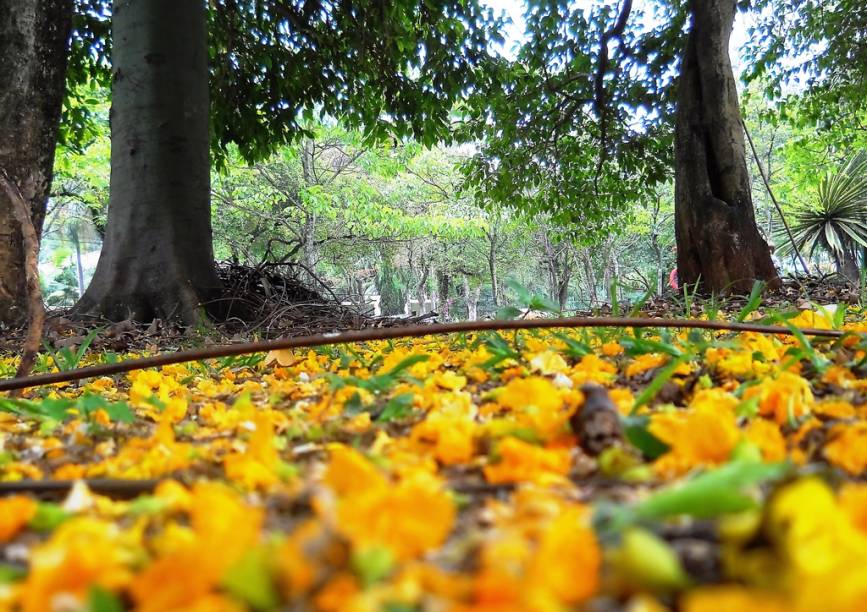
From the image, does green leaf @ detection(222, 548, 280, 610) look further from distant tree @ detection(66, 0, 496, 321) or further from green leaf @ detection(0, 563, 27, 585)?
distant tree @ detection(66, 0, 496, 321)

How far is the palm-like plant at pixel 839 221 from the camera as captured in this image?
9.07 metres

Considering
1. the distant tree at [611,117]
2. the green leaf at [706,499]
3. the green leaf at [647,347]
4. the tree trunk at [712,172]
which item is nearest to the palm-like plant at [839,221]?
the distant tree at [611,117]

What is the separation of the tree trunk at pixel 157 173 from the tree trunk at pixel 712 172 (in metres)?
2.80

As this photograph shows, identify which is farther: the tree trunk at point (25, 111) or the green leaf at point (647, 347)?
the tree trunk at point (25, 111)

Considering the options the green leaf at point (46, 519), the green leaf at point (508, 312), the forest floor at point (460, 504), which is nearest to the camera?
the forest floor at point (460, 504)

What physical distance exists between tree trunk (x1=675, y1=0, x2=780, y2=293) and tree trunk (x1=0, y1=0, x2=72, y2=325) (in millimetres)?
3651

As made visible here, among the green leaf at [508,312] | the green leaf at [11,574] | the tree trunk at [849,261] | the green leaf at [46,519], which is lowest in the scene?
the green leaf at [11,574]

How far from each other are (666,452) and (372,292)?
86.2 ft

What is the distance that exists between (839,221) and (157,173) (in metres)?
10.1

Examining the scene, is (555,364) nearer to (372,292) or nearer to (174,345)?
(174,345)

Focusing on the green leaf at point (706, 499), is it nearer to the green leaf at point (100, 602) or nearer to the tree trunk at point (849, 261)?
the green leaf at point (100, 602)

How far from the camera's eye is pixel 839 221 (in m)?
9.13

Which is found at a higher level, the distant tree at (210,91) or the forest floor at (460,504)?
the distant tree at (210,91)

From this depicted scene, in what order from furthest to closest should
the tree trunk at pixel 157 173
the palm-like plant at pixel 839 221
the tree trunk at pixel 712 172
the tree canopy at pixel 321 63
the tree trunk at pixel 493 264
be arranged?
the tree trunk at pixel 493 264, the palm-like plant at pixel 839 221, the tree canopy at pixel 321 63, the tree trunk at pixel 712 172, the tree trunk at pixel 157 173
